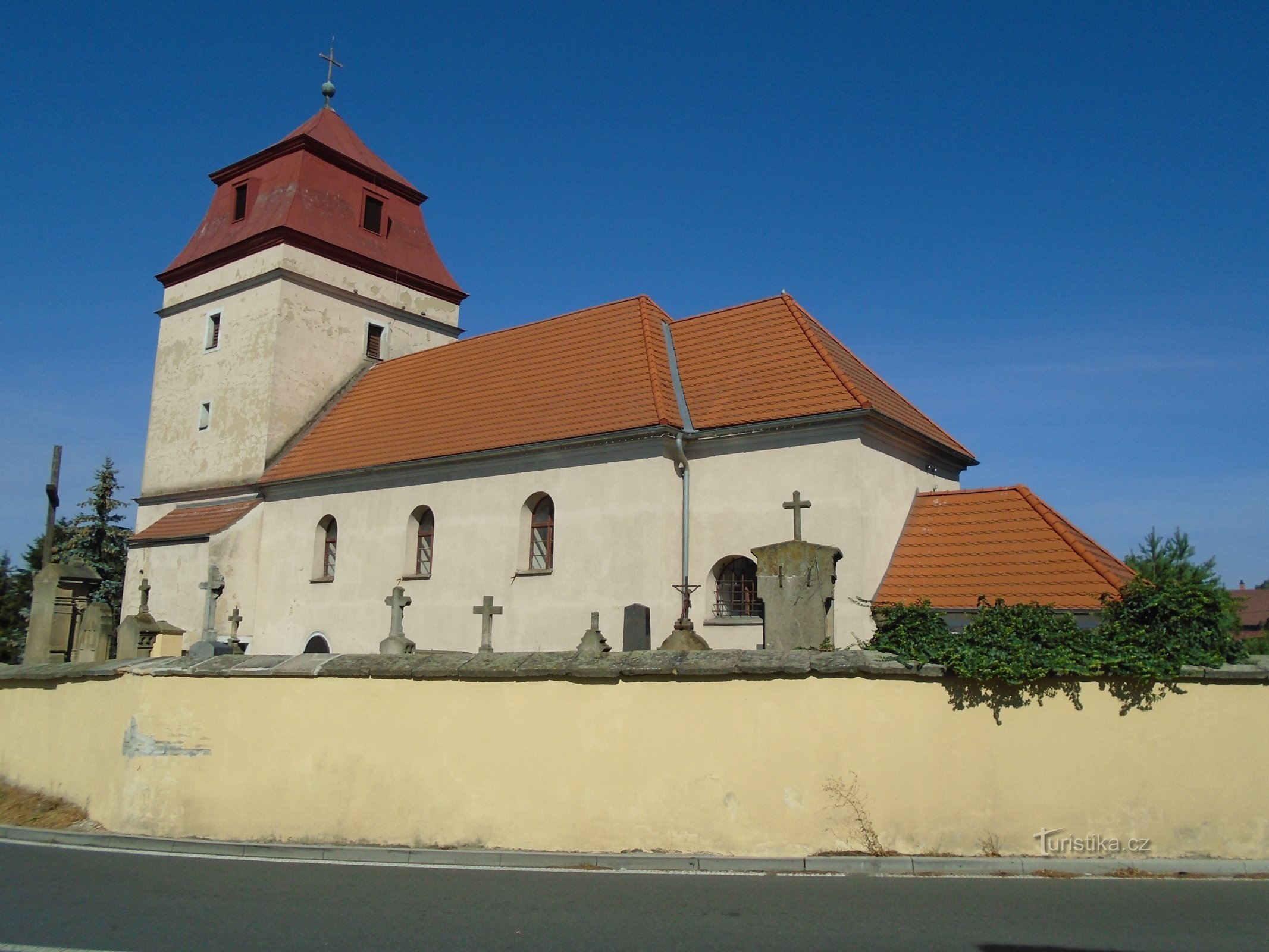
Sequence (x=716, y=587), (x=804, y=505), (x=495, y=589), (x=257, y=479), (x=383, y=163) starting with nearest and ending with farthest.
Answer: (x=804, y=505) < (x=716, y=587) < (x=495, y=589) < (x=257, y=479) < (x=383, y=163)

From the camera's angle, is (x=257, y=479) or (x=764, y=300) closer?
(x=764, y=300)

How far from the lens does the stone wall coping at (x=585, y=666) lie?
8320mm

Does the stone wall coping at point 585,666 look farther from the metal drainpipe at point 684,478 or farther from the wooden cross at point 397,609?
the metal drainpipe at point 684,478

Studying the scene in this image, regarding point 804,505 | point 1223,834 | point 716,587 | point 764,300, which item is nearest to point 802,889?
point 1223,834

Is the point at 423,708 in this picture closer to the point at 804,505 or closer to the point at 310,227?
the point at 804,505

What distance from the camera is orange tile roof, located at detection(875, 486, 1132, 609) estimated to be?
14984 mm

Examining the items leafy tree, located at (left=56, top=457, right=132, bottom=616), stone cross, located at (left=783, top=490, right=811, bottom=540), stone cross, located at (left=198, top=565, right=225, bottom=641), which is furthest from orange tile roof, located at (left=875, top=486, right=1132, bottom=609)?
leafy tree, located at (left=56, top=457, right=132, bottom=616)

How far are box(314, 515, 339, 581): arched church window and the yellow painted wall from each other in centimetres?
1380

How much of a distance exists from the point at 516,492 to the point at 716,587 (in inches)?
182

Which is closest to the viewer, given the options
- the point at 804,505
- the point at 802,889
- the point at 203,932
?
the point at 203,932

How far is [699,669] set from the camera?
8.50 meters

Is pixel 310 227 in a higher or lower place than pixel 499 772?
higher

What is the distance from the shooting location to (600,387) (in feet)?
64.7

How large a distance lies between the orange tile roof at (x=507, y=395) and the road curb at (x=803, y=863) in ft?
33.5
